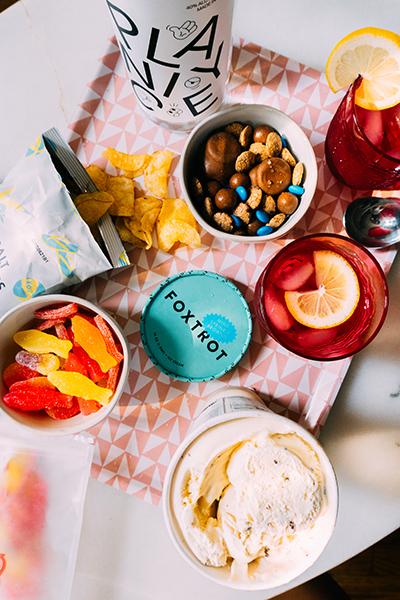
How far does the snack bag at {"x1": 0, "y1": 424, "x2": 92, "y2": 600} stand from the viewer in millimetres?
870

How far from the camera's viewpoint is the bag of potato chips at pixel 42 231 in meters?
0.80

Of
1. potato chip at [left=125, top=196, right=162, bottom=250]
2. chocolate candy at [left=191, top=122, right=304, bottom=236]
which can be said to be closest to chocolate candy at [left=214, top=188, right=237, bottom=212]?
chocolate candy at [left=191, top=122, right=304, bottom=236]

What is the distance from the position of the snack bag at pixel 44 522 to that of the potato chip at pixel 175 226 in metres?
0.33

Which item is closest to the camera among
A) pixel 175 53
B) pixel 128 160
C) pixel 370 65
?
pixel 175 53

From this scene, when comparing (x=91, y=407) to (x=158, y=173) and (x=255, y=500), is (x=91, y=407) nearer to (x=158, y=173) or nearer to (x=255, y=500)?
A: (x=255, y=500)

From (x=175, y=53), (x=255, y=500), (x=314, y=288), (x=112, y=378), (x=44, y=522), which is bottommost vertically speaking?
(x=44, y=522)

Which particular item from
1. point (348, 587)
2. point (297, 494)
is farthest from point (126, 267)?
point (348, 587)

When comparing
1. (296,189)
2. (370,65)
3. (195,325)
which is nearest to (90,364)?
(195,325)

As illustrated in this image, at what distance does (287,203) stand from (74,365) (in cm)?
38

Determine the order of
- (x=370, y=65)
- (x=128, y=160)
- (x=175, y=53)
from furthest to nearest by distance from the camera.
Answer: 1. (x=128, y=160)
2. (x=370, y=65)
3. (x=175, y=53)

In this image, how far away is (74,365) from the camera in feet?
2.70

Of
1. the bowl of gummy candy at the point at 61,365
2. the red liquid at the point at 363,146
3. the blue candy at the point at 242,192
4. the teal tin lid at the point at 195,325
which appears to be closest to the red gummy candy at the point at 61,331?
the bowl of gummy candy at the point at 61,365

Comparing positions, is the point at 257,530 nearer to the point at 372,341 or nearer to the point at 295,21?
the point at 372,341

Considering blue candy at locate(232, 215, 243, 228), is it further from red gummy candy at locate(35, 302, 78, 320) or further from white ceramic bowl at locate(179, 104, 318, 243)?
red gummy candy at locate(35, 302, 78, 320)
